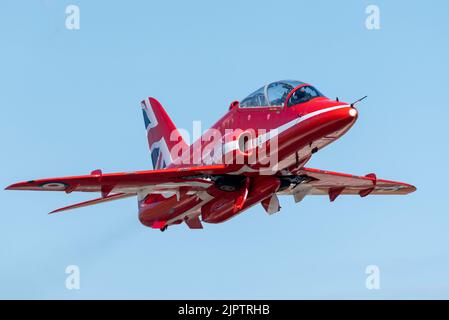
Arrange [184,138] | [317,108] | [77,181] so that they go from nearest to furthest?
[317,108] < [77,181] < [184,138]

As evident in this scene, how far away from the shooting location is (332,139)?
3588cm

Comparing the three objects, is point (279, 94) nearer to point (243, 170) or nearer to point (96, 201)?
point (243, 170)

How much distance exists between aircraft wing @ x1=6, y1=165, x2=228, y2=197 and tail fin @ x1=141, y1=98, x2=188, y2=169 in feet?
22.0

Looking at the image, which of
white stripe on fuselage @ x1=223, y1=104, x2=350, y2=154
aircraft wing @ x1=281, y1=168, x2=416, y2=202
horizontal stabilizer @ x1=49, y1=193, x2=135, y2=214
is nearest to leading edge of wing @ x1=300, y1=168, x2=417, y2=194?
aircraft wing @ x1=281, y1=168, x2=416, y2=202


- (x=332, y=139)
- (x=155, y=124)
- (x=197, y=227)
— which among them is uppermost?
(x=155, y=124)

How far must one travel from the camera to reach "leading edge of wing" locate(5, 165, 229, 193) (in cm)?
3719

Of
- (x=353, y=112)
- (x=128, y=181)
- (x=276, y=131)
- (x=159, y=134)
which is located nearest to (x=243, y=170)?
(x=276, y=131)

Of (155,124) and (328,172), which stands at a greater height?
(155,124)

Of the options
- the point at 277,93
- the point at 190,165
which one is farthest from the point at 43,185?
the point at 277,93

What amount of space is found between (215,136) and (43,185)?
23.9ft

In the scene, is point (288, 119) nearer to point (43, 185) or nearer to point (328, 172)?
point (328, 172)

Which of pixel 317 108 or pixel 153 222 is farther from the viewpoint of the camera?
pixel 153 222

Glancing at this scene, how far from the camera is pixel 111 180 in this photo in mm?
38219

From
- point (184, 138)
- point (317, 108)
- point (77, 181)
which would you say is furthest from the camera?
point (184, 138)
